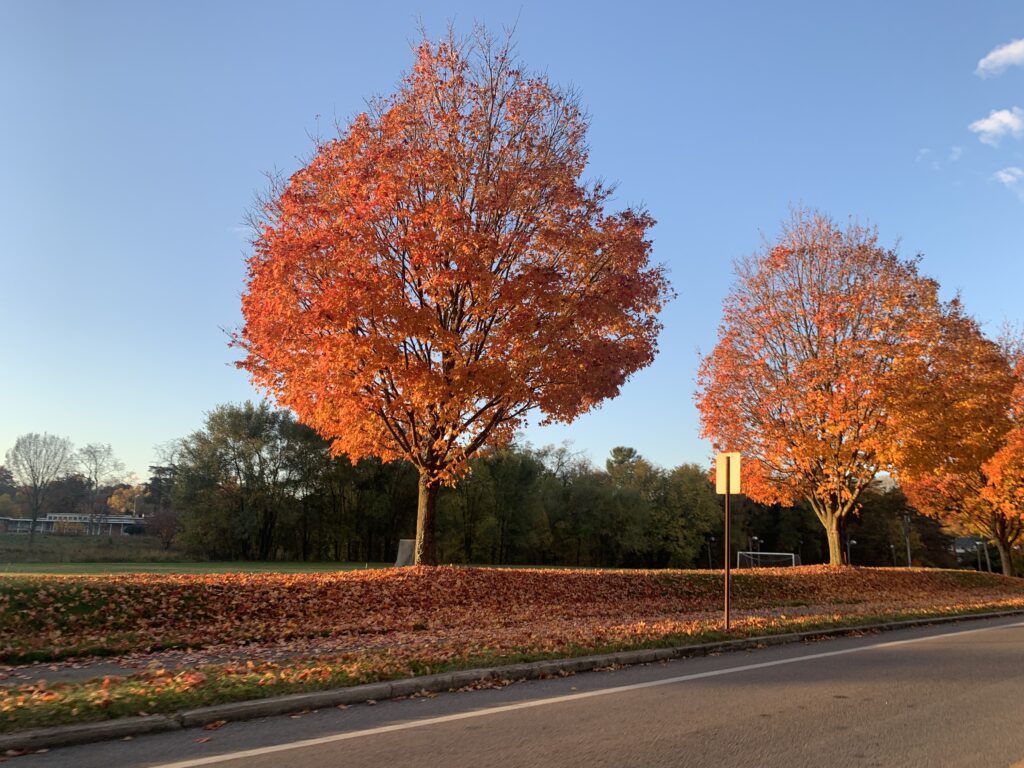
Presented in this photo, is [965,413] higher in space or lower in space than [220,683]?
higher

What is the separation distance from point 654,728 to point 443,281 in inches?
393

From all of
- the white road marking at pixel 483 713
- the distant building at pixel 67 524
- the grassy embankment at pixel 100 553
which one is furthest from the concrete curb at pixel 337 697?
the distant building at pixel 67 524

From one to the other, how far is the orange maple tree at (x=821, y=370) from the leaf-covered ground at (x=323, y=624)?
17.9ft

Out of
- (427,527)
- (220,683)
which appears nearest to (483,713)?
(220,683)

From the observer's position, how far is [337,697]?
21.3ft

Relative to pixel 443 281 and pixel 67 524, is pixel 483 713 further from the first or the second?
pixel 67 524

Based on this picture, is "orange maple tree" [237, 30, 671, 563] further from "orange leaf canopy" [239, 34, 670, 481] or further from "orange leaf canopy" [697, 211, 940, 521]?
"orange leaf canopy" [697, 211, 940, 521]

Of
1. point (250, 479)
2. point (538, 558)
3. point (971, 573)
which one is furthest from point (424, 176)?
point (538, 558)

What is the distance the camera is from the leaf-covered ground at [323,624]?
6.84 metres

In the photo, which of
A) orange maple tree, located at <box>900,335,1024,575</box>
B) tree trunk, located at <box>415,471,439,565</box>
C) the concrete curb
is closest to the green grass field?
tree trunk, located at <box>415,471,439,565</box>

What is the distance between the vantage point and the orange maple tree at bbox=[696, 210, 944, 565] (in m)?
21.4

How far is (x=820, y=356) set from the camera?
2266cm

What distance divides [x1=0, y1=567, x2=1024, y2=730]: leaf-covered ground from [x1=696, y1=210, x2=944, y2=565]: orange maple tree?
5463 mm

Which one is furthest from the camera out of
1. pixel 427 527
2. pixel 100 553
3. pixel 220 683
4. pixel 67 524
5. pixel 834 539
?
pixel 67 524
